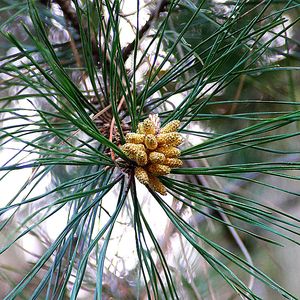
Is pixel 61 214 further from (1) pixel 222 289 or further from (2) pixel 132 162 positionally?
(2) pixel 132 162

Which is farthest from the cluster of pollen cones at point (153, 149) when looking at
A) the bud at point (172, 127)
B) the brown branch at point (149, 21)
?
the brown branch at point (149, 21)

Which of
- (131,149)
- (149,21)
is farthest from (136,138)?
(149,21)

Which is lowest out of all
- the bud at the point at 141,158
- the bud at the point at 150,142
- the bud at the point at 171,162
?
the bud at the point at 171,162

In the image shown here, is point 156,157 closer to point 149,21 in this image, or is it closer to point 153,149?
point 153,149

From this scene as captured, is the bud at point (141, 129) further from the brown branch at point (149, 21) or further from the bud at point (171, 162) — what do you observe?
the brown branch at point (149, 21)

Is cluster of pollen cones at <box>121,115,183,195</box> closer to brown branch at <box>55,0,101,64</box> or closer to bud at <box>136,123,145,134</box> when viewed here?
bud at <box>136,123,145,134</box>

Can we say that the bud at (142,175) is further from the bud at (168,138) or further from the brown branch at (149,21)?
the brown branch at (149,21)

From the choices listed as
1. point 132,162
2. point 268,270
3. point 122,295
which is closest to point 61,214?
point 122,295

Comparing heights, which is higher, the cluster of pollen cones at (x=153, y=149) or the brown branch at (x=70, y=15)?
the brown branch at (x=70, y=15)

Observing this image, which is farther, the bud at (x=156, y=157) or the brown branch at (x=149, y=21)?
the brown branch at (x=149, y=21)
